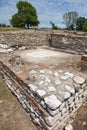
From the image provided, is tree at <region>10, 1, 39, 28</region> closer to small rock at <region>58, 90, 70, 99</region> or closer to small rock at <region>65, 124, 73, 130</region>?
small rock at <region>58, 90, 70, 99</region>

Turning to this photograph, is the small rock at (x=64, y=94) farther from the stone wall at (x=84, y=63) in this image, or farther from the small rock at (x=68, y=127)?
the stone wall at (x=84, y=63)

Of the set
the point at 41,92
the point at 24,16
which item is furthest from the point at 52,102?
the point at 24,16

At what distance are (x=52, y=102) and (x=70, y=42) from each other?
304 inches

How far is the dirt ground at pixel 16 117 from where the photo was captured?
3201mm

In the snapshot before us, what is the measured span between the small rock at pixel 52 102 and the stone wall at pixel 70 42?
22.6ft

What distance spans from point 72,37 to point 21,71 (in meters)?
6.53

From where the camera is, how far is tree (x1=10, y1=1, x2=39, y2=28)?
3033cm

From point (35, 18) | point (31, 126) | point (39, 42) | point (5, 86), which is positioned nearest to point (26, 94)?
point (31, 126)

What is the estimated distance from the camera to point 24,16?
30.6 meters

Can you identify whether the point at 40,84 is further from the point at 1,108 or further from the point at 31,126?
the point at 1,108

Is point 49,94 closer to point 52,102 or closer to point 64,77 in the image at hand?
point 52,102

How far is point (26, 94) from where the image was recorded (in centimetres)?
346

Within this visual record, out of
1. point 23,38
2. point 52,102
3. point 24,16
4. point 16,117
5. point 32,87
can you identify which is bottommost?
point 16,117

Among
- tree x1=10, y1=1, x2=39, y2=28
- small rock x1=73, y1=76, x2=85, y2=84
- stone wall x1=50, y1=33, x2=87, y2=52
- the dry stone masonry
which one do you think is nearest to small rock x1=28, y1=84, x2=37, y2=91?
the dry stone masonry
